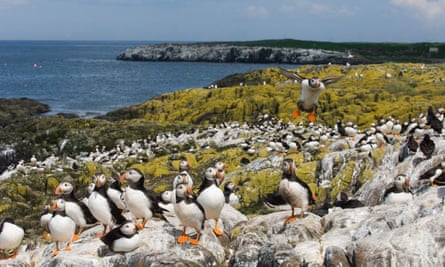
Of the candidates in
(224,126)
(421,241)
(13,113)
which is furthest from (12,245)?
(13,113)

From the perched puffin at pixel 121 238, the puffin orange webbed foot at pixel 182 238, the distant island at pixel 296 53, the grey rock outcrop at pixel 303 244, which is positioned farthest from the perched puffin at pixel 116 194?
the distant island at pixel 296 53

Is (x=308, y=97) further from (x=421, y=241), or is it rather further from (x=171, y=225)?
(x=171, y=225)

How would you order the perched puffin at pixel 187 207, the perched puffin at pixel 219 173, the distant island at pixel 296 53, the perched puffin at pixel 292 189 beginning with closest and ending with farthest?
the perched puffin at pixel 187 207 < the perched puffin at pixel 292 189 < the perched puffin at pixel 219 173 < the distant island at pixel 296 53

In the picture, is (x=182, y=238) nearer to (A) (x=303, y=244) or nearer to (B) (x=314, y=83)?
(A) (x=303, y=244)

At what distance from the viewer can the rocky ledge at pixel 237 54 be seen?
151 meters

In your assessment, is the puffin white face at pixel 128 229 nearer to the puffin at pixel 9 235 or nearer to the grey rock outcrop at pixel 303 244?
the grey rock outcrop at pixel 303 244

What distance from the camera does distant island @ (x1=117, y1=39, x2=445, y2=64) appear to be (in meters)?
138

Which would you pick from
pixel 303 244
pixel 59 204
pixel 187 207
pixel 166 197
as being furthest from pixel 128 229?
pixel 303 244

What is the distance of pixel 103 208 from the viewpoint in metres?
10.9

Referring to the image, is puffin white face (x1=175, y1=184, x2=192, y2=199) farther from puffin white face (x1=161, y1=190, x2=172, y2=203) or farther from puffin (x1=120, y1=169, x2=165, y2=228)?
puffin white face (x1=161, y1=190, x2=172, y2=203)

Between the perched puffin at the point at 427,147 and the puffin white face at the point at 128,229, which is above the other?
the perched puffin at the point at 427,147

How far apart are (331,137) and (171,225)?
14.9 meters

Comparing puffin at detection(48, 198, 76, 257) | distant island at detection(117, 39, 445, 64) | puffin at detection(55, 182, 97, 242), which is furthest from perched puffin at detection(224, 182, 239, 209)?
distant island at detection(117, 39, 445, 64)

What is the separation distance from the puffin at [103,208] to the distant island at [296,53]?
120444mm
